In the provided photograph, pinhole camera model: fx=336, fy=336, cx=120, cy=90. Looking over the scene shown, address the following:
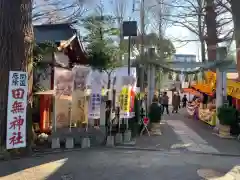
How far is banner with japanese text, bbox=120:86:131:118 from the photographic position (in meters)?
13.1

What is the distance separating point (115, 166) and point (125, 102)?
173 inches

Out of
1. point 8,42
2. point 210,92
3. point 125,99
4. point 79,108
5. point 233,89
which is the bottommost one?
point 79,108

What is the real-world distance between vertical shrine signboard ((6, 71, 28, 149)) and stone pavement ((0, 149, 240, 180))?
0.65 m

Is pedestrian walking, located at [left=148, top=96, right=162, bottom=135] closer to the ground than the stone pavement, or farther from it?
farther from it

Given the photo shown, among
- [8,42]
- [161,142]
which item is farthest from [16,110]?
[161,142]

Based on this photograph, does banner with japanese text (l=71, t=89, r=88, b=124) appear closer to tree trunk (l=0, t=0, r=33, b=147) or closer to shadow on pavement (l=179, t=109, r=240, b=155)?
tree trunk (l=0, t=0, r=33, b=147)

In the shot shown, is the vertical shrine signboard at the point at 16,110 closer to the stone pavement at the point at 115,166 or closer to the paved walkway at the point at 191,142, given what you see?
the stone pavement at the point at 115,166

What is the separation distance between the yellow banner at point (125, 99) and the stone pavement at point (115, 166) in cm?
232

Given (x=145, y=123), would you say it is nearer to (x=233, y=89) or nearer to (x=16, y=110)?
(x=233, y=89)

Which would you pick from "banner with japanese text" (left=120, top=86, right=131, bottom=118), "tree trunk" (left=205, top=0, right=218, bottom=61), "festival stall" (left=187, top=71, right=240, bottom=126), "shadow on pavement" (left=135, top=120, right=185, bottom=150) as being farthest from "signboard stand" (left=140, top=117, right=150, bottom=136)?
"tree trunk" (left=205, top=0, right=218, bottom=61)

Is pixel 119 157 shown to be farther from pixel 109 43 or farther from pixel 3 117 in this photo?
pixel 109 43

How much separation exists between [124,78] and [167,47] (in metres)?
13.3

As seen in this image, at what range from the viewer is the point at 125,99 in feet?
43.3

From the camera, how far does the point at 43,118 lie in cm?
1391
